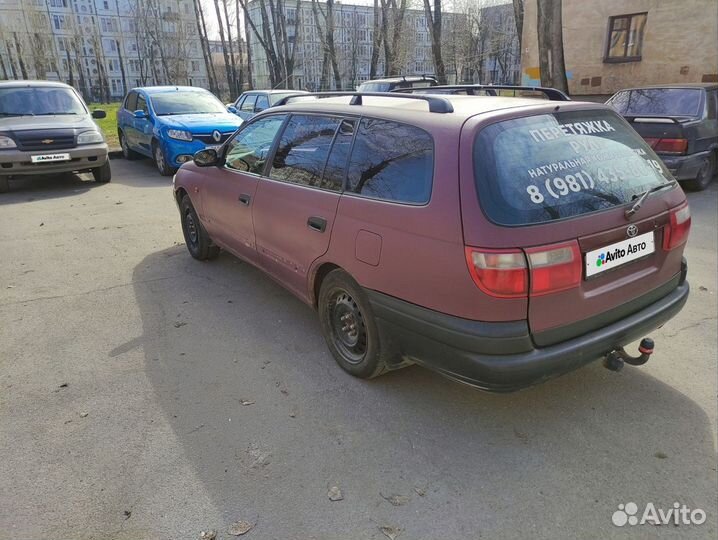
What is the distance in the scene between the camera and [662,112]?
852cm

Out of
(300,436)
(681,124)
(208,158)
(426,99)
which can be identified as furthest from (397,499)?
(681,124)

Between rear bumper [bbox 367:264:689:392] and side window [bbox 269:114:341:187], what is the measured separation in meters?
1.09

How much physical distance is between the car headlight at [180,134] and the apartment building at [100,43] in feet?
159

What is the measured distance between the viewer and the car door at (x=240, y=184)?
13.4 feet

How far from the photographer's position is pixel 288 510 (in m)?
2.28

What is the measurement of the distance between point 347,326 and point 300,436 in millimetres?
795

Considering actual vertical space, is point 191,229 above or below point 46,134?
below

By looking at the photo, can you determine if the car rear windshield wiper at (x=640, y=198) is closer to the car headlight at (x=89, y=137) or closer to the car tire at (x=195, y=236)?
the car tire at (x=195, y=236)

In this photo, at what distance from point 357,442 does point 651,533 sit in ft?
4.56

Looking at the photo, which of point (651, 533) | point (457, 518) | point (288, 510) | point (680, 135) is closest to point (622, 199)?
point (651, 533)

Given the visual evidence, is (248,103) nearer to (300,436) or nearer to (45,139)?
(45,139)

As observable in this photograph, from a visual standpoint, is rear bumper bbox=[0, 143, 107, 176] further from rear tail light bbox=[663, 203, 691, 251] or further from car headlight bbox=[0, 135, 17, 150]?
rear tail light bbox=[663, 203, 691, 251]

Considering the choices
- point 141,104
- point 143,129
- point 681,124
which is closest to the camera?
point 681,124

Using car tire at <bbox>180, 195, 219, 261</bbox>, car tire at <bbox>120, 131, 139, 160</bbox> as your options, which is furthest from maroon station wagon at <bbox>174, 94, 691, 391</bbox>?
car tire at <bbox>120, 131, 139, 160</bbox>
